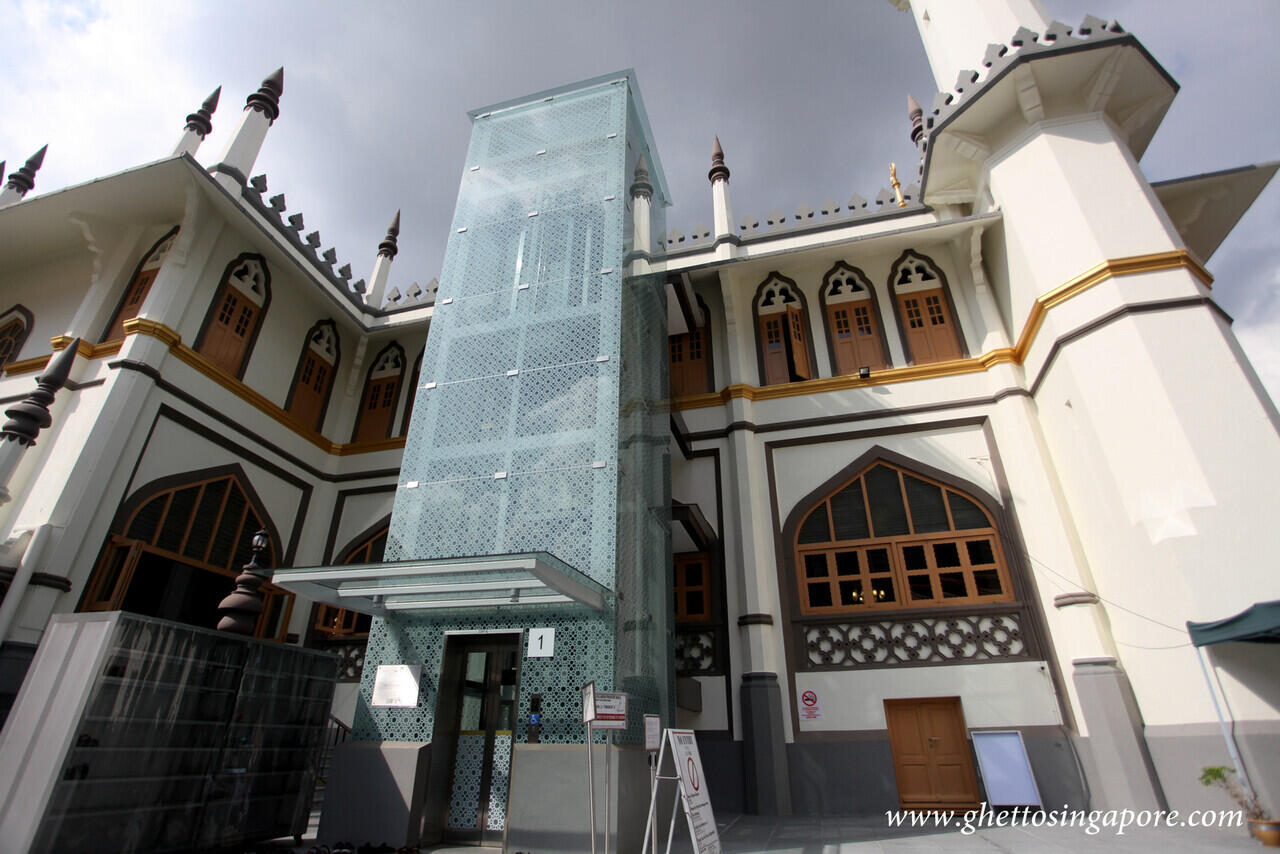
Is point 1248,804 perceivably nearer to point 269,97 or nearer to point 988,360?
point 988,360

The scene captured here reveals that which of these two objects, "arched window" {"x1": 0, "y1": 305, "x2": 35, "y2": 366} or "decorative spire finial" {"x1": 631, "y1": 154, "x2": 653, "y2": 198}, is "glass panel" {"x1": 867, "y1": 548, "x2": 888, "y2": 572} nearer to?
"decorative spire finial" {"x1": 631, "y1": 154, "x2": 653, "y2": 198}

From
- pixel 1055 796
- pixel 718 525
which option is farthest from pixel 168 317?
pixel 1055 796

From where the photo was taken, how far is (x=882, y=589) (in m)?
9.67

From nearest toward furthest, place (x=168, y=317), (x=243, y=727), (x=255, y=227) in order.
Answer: (x=243, y=727), (x=168, y=317), (x=255, y=227)

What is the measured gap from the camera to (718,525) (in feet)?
34.8

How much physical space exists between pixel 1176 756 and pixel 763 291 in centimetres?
887

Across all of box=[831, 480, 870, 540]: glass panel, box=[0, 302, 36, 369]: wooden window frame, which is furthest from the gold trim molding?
box=[0, 302, 36, 369]: wooden window frame

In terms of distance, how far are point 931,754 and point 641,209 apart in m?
9.14

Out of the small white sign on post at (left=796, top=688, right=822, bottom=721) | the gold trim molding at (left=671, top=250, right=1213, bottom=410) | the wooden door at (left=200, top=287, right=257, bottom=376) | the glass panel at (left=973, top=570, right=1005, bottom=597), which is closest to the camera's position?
the gold trim molding at (left=671, top=250, right=1213, bottom=410)

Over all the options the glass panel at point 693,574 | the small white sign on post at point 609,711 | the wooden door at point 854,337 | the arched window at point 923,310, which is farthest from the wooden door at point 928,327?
the small white sign on post at point 609,711

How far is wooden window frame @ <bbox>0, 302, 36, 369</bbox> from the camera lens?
1155cm

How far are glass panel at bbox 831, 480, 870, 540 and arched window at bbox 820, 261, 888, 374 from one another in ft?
7.39

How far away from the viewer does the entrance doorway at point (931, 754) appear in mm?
8406

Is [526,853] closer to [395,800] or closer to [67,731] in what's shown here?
[395,800]
